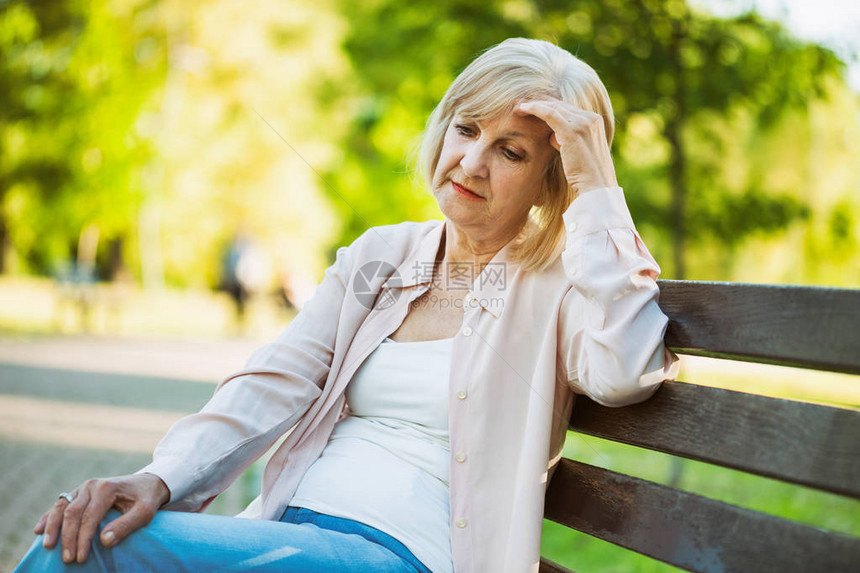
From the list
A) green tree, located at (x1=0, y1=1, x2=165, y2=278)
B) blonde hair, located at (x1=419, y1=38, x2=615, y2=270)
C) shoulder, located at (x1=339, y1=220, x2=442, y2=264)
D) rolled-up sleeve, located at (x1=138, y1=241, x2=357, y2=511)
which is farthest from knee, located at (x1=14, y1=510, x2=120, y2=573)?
green tree, located at (x1=0, y1=1, x2=165, y2=278)

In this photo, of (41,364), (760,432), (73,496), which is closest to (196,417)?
(73,496)

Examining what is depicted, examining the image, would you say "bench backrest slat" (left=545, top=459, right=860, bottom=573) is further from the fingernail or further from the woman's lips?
the fingernail

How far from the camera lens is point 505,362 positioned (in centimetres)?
211

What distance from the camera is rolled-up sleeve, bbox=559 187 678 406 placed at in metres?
1.82

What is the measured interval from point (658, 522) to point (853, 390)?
15334 millimetres

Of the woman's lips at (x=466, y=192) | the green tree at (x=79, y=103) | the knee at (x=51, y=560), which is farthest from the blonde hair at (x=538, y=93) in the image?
the green tree at (x=79, y=103)

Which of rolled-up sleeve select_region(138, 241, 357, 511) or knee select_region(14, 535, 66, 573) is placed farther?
rolled-up sleeve select_region(138, 241, 357, 511)

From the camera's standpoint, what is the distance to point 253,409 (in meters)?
2.27

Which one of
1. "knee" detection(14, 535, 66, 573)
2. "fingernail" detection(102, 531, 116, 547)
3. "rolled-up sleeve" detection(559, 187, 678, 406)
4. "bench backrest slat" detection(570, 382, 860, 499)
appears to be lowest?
"knee" detection(14, 535, 66, 573)

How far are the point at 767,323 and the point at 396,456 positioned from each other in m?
0.96

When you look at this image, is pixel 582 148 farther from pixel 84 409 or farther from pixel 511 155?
pixel 84 409

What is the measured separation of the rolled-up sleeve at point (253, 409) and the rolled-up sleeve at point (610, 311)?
0.69m

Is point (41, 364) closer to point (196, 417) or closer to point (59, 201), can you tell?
point (196, 417)

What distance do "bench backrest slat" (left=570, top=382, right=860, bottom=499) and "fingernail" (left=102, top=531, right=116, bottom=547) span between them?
107 centimetres
